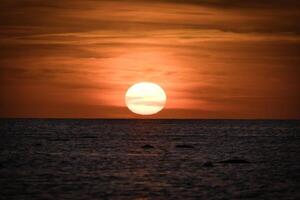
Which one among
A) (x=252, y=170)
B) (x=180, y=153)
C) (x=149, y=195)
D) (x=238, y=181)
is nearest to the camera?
(x=149, y=195)

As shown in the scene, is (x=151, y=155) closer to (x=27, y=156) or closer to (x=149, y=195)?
(x=27, y=156)

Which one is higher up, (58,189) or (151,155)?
(151,155)

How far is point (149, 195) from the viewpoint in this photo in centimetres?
7194

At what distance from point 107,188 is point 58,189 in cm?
511

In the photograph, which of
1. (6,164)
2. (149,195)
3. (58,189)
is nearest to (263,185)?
(149,195)

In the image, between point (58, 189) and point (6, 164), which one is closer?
point (58, 189)

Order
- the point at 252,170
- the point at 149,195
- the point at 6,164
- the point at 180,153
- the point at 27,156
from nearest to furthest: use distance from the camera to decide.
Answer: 1. the point at 149,195
2. the point at 252,170
3. the point at 6,164
4. the point at 27,156
5. the point at 180,153

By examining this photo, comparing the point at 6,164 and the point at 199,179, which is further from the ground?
the point at 6,164

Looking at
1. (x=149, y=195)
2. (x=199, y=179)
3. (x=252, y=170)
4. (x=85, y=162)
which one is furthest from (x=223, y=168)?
(x=149, y=195)

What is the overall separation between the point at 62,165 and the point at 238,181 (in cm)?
3101

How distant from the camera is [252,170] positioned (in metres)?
99.8

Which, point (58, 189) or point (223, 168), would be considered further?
point (223, 168)

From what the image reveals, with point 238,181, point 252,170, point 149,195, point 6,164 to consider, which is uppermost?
point 6,164

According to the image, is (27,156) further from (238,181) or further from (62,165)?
(238,181)
